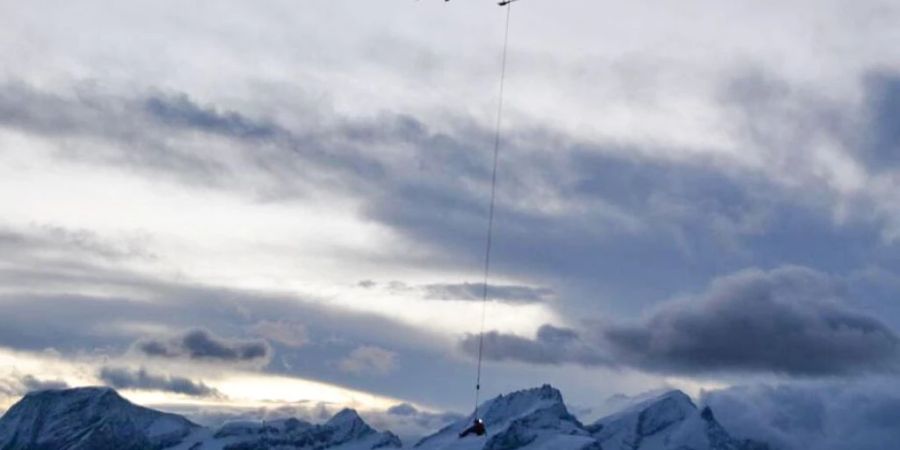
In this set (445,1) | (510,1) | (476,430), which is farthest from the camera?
(476,430)

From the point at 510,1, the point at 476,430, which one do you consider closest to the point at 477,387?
the point at 476,430

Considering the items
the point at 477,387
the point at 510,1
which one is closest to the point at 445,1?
the point at 510,1

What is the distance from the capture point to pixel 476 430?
190 meters

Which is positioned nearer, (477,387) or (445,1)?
(445,1)

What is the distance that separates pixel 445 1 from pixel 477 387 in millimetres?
71389

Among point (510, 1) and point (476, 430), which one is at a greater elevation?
point (510, 1)

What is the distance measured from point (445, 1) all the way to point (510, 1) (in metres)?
17.1

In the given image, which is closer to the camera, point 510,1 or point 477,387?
point 510,1

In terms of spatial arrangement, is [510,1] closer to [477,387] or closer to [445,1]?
[445,1]

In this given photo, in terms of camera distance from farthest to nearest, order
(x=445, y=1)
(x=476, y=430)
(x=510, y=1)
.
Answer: (x=476, y=430), (x=510, y=1), (x=445, y=1)

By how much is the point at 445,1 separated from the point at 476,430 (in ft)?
234

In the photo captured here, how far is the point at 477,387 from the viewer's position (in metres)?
194

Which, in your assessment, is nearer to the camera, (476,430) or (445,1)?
(445,1)

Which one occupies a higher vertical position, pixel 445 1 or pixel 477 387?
pixel 445 1
